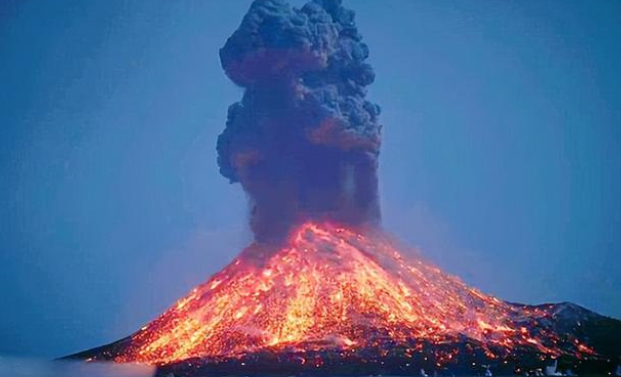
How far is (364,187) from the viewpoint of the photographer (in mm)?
49375

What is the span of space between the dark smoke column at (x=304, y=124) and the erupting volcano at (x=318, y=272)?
7cm

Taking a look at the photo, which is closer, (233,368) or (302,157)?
(233,368)

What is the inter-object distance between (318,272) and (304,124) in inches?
343

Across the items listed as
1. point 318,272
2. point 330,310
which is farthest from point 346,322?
point 318,272

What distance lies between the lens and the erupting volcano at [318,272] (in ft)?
127

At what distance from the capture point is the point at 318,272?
46344 millimetres

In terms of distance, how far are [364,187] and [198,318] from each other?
41.8 feet

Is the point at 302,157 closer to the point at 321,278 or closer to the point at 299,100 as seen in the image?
the point at 299,100

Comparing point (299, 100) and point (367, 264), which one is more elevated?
point (299, 100)

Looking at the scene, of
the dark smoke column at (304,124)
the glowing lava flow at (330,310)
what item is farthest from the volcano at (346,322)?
the dark smoke column at (304,124)

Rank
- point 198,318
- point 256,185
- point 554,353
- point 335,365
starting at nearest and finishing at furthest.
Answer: point 335,365, point 554,353, point 198,318, point 256,185

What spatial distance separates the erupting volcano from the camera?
127 feet

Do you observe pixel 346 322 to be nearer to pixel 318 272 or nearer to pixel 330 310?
pixel 330 310

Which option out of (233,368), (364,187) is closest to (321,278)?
(364,187)
